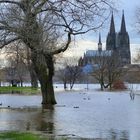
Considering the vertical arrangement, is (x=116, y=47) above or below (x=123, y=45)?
below

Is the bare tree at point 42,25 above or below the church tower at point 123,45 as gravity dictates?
below

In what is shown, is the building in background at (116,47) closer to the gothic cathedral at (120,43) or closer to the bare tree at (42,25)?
the gothic cathedral at (120,43)

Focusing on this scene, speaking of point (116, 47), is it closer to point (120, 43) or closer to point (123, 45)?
point (120, 43)

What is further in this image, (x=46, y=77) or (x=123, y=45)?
(x=123, y=45)

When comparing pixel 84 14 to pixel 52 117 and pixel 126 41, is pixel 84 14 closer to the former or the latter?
pixel 52 117

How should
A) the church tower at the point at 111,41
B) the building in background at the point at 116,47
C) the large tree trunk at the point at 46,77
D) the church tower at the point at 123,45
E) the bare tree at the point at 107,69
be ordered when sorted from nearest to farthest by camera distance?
the large tree trunk at the point at 46,77 → the bare tree at the point at 107,69 → the building in background at the point at 116,47 → the church tower at the point at 123,45 → the church tower at the point at 111,41

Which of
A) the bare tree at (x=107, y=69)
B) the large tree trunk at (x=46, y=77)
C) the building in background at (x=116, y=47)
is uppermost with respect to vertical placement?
the building in background at (x=116, y=47)

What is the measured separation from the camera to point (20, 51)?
3647 cm

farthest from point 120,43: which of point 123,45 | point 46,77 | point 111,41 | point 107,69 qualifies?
point 46,77

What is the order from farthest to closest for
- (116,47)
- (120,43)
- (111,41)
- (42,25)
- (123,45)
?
(123,45), (120,43), (116,47), (111,41), (42,25)

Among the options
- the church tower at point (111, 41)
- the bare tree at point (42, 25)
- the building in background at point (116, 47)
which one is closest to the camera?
the bare tree at point (42, 25)

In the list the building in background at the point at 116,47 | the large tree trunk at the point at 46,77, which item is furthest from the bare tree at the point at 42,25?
the building in background at the point at 116,47

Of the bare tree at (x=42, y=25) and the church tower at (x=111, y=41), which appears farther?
the church tower at (x=111, y=41)

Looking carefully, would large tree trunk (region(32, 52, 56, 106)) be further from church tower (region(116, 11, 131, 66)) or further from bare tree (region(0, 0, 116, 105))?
church tower (region(116, 11, 131, 66))
